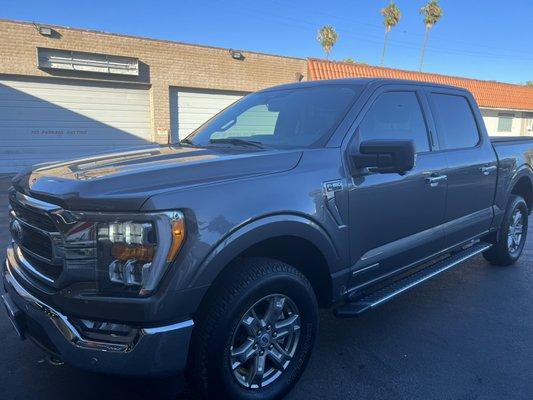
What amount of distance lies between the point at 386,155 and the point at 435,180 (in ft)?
3.40

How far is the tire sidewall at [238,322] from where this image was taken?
2430 millimetres

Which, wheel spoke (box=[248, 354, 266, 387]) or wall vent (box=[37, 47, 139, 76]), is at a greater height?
wall vent (box=[37, 47, 139, 76])

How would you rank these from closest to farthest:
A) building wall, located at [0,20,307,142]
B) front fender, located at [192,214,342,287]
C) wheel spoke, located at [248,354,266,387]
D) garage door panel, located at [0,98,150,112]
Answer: front fender, located at [192,214,342,287] < wheel spoke, located at [248,354,266,387] < building wall, located at [0,20,307,142] < garage door panel, located at [0,98,150,112]

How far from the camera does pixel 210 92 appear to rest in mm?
18672

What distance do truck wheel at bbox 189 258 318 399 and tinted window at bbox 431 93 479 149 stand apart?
224 cm

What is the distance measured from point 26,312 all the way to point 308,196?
1670 millimetres

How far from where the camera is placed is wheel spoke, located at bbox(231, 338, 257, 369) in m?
2.59

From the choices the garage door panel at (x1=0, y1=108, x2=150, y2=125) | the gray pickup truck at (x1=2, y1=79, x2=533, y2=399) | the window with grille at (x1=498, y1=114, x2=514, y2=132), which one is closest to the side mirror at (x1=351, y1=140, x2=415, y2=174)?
the gray pickup truck at (x1=2, y1=79, x2=533, y2=399)

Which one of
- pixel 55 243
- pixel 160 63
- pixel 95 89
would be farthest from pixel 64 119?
pixel 55 243

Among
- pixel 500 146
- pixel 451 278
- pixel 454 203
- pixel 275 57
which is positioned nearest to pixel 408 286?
pixel 454 203

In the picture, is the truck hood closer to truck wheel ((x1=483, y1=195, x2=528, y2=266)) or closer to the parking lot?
the parking lot

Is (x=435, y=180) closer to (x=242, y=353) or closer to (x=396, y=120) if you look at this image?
(x=396, y=120)

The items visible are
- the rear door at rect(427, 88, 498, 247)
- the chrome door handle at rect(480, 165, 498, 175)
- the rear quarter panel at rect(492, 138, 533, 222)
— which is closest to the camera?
the rear door at rect(427, 88, 498, 247)

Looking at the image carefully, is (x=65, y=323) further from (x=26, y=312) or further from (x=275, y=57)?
(x=275, y=57)
